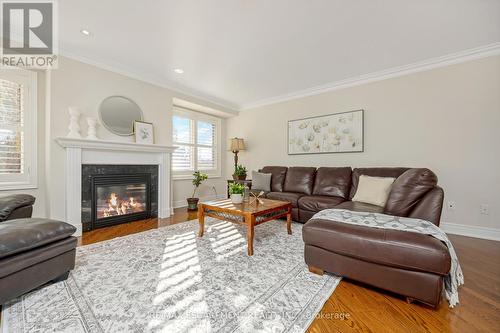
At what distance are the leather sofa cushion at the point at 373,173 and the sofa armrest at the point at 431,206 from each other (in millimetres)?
1273

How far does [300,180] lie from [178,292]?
114 inches

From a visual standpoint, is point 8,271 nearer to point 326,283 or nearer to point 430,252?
point 326,283

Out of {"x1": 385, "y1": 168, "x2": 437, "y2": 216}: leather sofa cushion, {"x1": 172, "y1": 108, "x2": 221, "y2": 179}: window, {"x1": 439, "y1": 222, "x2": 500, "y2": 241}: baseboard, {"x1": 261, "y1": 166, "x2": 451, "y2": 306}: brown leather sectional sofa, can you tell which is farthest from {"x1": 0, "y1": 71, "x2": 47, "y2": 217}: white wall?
{"x1": 439, "y1": 222, "x2": 500, "y2": 241}: baseboard

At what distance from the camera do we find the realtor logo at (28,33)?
2.14m

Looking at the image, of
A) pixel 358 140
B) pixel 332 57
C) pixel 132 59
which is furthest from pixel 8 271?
pixel 358 140

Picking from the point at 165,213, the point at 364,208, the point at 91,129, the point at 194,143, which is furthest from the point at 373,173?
the point at 91,129

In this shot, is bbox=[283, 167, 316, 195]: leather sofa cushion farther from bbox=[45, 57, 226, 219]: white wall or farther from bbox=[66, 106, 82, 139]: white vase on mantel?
bbox=[66, 106, 82, 139]: white vase on mantel

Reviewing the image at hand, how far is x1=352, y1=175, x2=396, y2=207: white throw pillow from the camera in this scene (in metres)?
2.72

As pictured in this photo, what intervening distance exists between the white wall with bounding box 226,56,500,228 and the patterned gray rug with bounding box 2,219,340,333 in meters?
2.43

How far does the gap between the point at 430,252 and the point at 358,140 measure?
2746mm

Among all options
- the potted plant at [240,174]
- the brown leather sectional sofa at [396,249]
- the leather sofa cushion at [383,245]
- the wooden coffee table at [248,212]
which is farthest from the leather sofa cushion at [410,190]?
the potted plant at [240,174]

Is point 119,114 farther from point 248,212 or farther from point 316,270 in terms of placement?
point 316,270

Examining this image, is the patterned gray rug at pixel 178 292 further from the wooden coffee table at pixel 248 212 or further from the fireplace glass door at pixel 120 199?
the fireplace glass door at pixel 120 199

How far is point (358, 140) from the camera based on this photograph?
3.74 meters
